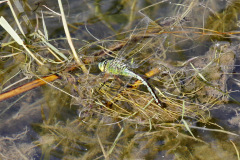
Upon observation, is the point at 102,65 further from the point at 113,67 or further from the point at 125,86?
the point at 125,86

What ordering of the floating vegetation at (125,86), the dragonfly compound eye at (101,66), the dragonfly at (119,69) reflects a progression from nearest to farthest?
the floating vegetation at (125,86), the dragonfly at (119,69), the dragonfly compound eye at (101,66)

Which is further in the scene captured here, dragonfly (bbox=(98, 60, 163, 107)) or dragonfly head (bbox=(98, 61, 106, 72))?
dragonfly head (bbox=(98, 61, 106, 72))

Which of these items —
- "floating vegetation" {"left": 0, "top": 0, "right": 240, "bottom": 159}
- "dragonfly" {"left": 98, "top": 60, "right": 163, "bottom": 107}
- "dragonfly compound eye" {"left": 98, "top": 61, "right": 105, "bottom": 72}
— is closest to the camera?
"floating vegetation" {"left": 0, "top": 0, "right": 240, "bottom": 159}

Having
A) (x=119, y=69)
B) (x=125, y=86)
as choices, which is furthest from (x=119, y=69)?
(x=125, y=86)

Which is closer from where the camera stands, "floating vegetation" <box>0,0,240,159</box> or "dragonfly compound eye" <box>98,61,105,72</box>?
"floating vegetation" <box>0,0,240,159</box>

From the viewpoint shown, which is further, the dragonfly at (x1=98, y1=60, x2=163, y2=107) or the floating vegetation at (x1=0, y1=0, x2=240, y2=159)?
the dragonfly at (x1=98, y1=60, x2=163, y2=107)

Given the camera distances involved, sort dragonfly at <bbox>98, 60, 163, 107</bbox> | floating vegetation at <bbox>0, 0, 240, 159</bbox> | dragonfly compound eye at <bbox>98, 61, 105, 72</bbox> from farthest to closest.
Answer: dragonfly compound eye at <bbox>98, 61, 105, 72</bbox>, dragonfly at <bbox>98, 60, 163, 107</bbox>, floating vegetation at <bbox>0, 0, 240, 159</bbox>

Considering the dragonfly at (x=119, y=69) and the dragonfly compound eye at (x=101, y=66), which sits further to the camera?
the dragonfly compound eye at (x=101, y=66)

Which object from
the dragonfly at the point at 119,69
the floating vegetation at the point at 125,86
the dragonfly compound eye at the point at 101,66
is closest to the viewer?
the floating vegetation at the point at 125,86
